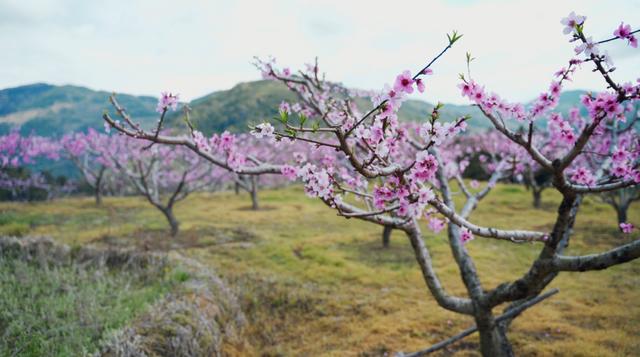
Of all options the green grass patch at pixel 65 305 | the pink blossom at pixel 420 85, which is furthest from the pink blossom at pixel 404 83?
the green grass patch at pixel 65 305

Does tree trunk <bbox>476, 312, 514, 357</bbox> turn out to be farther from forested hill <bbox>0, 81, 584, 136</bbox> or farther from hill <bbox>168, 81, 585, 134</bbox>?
hill <bbox>168, 81, 585, 134</bbox>

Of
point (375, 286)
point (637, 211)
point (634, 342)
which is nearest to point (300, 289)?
point (375, 286)

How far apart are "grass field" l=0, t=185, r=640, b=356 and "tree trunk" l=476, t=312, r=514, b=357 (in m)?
1.37

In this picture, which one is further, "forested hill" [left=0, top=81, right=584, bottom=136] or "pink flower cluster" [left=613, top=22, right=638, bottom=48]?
"forested hill" [left=0, top=81, right=584, bottom=136]

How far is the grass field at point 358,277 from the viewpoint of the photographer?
21.7 feet

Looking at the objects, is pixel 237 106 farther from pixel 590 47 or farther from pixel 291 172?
pixel 590 47

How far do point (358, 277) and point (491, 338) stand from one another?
5481mm

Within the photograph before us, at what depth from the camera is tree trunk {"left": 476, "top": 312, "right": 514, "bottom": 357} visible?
4.71 metres

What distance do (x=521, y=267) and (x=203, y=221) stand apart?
13.6 meters

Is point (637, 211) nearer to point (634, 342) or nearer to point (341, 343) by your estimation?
point (634, 342)

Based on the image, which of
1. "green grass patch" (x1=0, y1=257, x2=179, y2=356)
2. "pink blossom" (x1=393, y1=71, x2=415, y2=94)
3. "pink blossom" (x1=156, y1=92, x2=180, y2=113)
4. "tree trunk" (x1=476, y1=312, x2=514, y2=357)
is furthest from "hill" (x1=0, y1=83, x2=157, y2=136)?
"pink blossom" (x1=393, y1=71, x2=415, y2=94)

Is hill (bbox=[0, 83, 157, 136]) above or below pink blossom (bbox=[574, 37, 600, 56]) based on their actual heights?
above

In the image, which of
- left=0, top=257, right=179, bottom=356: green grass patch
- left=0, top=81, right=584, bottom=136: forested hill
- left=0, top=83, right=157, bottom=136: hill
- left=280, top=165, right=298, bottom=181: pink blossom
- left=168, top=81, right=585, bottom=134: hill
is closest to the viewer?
left=280, top=165, right=298, bottom=181: pink blossom

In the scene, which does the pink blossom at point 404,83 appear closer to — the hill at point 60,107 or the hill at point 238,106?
the hill at point 238,106
